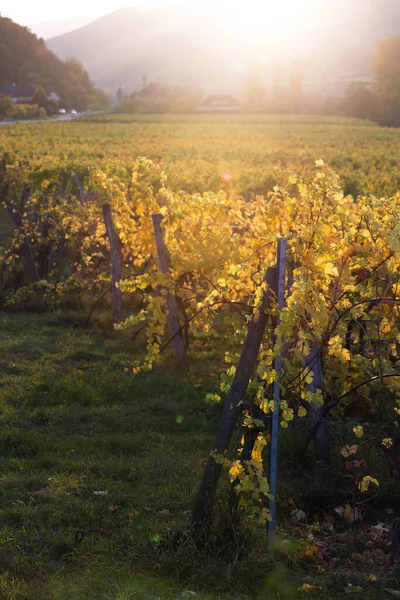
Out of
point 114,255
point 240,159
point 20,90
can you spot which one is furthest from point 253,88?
point 114,255

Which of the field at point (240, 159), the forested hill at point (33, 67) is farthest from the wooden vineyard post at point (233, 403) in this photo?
the forested hill at point (33, 67)

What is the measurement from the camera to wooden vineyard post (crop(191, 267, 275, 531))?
4.40 metres

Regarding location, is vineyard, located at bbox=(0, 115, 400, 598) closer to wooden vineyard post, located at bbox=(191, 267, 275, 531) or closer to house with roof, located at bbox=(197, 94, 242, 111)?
wooden vineyard post, located at bbox=(191, 267, 275, 531)

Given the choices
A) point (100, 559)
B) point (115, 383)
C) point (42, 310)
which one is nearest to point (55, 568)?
point (100, 559)

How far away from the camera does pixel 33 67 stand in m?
121

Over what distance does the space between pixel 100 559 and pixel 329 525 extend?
5.99 ft

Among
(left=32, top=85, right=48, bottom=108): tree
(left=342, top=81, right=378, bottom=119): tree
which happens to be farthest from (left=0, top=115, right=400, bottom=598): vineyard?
(left=32, top=85, right=48, bottom=108): tree

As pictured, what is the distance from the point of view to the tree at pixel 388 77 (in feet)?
298

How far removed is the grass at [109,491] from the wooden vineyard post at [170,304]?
0.24 m

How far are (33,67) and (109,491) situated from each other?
419ft

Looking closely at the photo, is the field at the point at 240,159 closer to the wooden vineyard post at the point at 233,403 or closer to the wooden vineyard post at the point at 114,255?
the wooden vineyard post at the point at 114,255

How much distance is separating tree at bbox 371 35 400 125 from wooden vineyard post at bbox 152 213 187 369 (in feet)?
264

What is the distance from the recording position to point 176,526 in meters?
4.59

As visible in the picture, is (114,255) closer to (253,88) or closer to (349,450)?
(349,450)
